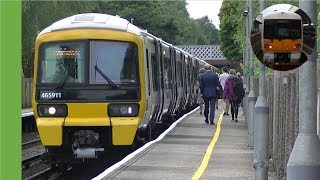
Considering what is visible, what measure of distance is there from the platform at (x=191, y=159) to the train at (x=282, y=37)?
4.85 metres

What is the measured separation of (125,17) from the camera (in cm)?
6944

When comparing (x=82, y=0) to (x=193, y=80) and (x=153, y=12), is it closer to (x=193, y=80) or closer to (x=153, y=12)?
(x=193, y=80)

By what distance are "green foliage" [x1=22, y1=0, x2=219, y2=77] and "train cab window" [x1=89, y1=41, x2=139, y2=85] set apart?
1895 cm

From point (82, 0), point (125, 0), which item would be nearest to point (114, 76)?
point (82, 0)

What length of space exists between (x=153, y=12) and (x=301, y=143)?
67.2 meters

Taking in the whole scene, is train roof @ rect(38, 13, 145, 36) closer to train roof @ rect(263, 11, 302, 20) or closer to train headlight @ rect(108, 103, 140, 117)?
train headlight @ rect(108, 103, 140, 117)

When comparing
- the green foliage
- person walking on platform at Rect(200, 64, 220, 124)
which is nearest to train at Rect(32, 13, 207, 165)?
person walking on platform at Rect(200, 64, 220, 124)

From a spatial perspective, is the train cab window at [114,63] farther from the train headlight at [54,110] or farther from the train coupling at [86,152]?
the train coupling at [86,152]

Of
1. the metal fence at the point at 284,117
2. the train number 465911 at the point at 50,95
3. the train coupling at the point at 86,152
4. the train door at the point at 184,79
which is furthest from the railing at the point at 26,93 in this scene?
the metal fence at the point at 284,117

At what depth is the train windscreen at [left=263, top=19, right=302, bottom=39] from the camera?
601cm

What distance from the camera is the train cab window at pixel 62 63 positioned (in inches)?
579

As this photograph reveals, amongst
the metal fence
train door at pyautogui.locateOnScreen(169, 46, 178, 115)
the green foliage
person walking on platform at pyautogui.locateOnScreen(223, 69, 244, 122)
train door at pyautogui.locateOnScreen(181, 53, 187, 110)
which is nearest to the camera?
the metal fence

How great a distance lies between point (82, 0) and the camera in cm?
3903

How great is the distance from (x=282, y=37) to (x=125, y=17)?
63754 mm
